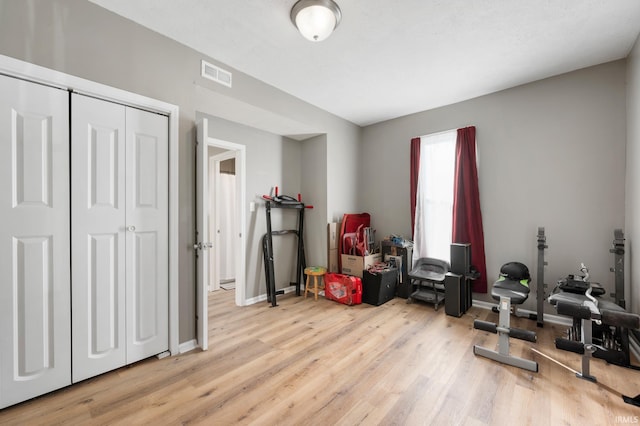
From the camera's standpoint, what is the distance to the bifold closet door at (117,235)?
187 centimetres

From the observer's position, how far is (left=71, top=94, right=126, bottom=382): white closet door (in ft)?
6.07

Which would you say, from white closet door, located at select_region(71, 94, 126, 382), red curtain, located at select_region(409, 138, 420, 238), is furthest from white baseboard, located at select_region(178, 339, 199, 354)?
red curtain, located at select_region(409, 138, 420, 238)

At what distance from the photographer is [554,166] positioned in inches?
117

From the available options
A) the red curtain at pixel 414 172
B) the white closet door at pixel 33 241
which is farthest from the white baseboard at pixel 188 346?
the red curtain at pixel 414 172

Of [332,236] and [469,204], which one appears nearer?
[469,204]

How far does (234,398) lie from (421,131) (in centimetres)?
390

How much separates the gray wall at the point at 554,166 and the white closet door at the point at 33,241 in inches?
162

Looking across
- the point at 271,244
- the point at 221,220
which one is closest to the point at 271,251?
the point at 271,244

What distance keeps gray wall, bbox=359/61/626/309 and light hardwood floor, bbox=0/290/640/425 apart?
93cm

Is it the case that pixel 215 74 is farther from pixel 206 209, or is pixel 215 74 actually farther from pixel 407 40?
pixel 407 40

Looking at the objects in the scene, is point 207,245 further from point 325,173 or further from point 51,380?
point 325,173

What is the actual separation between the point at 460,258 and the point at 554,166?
4.71 ft

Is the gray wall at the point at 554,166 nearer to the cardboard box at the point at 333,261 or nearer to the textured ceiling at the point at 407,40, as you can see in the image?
the textured ceiling at the point at 407,40

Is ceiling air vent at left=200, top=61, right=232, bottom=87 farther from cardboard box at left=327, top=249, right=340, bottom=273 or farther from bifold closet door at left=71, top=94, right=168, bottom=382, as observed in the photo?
cardboard box at left=327, top=249, right=340, bottom=273
